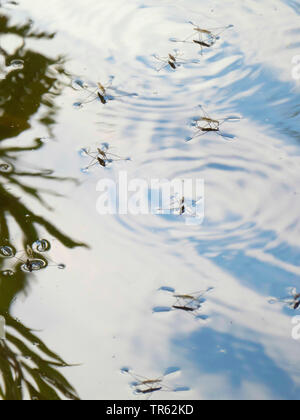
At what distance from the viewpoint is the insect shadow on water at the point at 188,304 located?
211 cm

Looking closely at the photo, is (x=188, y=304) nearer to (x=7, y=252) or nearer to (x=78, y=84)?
(x=7, y=252)

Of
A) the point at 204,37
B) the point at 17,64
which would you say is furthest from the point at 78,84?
the point at 204,37

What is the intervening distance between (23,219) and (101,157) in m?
0.49

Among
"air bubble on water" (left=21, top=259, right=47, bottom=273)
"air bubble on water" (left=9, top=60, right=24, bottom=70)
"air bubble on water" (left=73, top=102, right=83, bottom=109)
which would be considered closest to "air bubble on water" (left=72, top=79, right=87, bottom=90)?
"air bubble on water" (left=73, top=102, right=83, bottom=109)

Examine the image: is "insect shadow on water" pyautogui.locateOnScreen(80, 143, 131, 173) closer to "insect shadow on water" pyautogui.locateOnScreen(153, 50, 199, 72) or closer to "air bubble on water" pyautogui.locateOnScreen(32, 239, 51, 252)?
"air bubble on water" pyautogui.locateOnScreen(32, 239, 51, 252)

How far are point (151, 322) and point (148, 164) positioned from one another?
32.4 inches

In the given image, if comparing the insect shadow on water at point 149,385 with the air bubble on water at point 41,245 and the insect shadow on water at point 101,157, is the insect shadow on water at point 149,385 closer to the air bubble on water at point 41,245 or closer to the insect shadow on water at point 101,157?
the air bubble on water at point 41,245

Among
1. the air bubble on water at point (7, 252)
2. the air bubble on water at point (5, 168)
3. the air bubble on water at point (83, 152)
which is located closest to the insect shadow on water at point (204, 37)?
the air bubble on water at point (83, 152)

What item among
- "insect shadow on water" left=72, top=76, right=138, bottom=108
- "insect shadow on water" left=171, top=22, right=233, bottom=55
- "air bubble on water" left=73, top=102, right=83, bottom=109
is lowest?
"air bubble on water" left=73, top=102, right=83, bottom=109

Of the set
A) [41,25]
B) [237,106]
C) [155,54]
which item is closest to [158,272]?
[237,106]

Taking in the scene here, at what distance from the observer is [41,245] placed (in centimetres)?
227

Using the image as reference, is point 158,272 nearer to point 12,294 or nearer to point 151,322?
point 151,322

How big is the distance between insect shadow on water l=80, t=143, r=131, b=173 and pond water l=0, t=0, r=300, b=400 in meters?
0.03

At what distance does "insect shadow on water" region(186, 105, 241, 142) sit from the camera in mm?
2723
